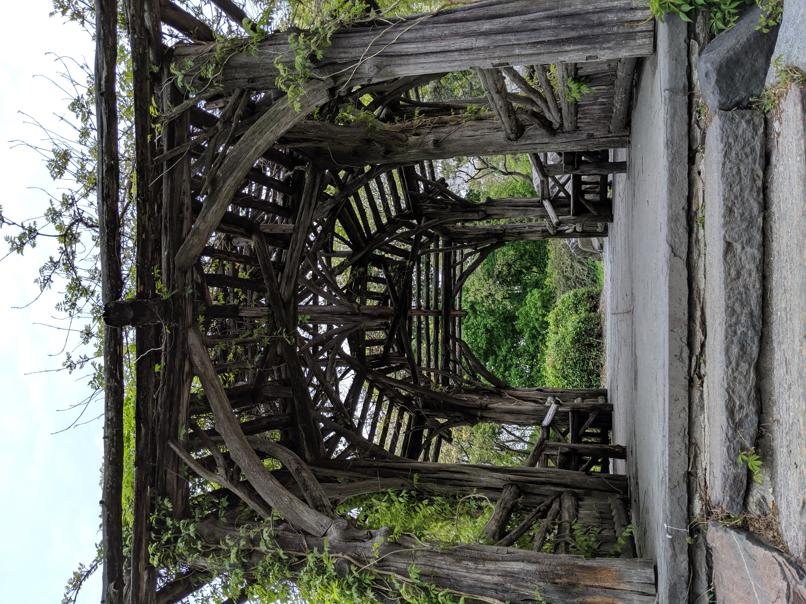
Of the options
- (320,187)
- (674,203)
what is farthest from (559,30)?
(320,187)

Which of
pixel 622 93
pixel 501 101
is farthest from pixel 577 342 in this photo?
pixel 501 101

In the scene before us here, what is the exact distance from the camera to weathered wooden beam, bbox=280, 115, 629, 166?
14.7 feet

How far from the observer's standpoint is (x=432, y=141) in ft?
15.3

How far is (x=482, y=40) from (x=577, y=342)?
31.2 ft

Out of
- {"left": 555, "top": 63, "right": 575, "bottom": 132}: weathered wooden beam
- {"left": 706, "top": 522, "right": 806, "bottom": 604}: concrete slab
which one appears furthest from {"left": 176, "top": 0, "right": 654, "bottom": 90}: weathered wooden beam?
{"left": 706, "top": 522, "right": 806, "bottom": 604}: concrete slab

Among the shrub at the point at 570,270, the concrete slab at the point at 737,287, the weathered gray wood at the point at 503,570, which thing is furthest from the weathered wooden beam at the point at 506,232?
the concrete slab at the point at 737,287

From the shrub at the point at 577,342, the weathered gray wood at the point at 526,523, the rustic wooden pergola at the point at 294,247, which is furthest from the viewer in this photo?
the shrub at the point at 577,342

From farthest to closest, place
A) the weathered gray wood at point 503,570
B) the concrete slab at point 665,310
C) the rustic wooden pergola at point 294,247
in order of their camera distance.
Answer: the rustic wooden pergola at point 294,247 → the weathered gray wood at point 503,570 → the concrete slab at point 665,310

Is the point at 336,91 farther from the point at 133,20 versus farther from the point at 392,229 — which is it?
the point at 392,229

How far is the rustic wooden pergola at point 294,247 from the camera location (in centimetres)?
296

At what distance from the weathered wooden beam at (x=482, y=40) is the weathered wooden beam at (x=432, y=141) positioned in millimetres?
1159

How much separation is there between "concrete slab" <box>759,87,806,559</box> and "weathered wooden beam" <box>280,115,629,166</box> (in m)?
2.45

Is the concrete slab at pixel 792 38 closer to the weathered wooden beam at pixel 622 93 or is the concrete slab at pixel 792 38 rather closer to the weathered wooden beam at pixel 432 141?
the weathered wooden beam at pixel 622 93

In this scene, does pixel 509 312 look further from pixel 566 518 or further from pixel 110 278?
pixel 110 278
